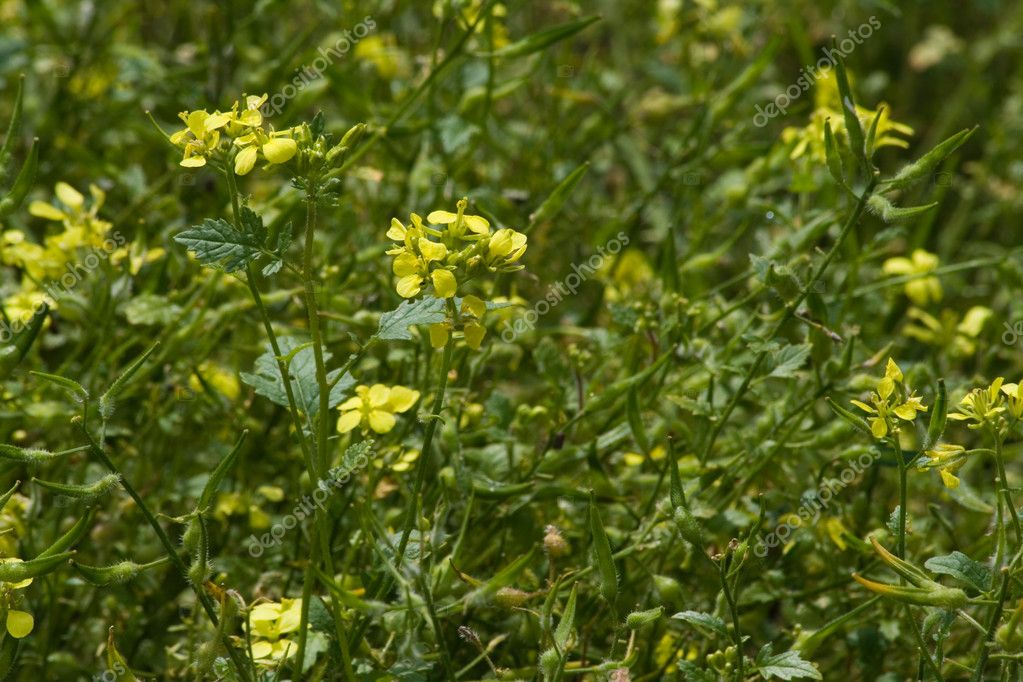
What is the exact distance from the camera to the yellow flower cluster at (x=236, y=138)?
1.29 meters

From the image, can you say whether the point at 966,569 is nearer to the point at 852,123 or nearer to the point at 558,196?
the point at 852,123

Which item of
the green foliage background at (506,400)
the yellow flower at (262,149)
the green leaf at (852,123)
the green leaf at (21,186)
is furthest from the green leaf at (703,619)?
the green leaf at (21,186)

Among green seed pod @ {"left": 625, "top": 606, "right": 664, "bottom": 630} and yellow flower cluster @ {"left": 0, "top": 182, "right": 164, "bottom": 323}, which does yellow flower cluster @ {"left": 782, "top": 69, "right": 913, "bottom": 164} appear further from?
yellow flower cluster @ {"left": 0, "top": 182, "right": 164, "bottom": 323}

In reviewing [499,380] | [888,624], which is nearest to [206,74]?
[499,380]

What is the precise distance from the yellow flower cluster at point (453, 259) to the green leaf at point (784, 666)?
53 cm

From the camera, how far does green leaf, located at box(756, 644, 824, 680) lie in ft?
4.46

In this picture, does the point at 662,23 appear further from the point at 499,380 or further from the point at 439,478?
the point at 439,478

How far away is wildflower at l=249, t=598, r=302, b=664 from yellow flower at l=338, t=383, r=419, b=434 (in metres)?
0.27

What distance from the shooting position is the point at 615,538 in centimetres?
180

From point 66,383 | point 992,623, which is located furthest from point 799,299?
point 66,383

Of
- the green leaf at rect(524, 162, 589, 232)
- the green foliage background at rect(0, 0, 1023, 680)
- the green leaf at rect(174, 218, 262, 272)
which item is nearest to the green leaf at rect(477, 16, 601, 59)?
the green foliage background at rect(0, 0, 1023, 680)

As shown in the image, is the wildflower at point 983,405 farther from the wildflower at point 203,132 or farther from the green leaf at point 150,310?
the green leaf at point 150,310

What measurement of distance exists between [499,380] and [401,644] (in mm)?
793

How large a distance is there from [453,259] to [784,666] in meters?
0.65
